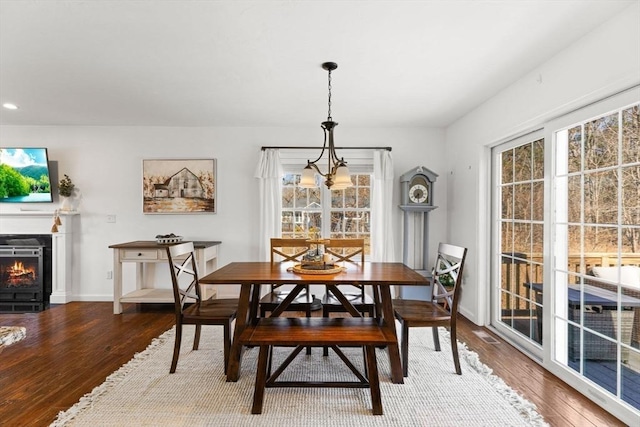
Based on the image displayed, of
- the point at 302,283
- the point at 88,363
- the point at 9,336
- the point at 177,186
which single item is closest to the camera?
the point at 9,336

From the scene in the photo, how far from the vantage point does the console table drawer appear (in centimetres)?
389

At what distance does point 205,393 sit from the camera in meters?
2.17

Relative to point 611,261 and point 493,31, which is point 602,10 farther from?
point 611,261

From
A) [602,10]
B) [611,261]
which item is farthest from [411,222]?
[602,10]

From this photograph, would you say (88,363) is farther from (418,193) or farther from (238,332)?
(418,193)

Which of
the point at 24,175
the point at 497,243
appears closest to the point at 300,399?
the point at 497,243

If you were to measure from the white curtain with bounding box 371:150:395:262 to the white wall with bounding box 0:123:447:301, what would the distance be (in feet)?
0.68

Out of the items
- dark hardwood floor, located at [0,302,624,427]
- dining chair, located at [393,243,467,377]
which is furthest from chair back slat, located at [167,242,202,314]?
dining chair, located at [393,243,467,377]

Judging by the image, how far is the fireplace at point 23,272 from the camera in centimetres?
423

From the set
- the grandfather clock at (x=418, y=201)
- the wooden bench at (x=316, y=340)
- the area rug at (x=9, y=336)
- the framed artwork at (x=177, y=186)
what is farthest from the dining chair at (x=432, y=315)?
the framed artwork at (x=177, y=186)

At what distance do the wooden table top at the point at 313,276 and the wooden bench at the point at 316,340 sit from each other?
0.98 ft

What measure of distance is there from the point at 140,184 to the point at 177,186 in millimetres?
513

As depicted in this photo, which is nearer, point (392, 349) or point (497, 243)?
point (392, 349)

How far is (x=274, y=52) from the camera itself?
7.87 ft
